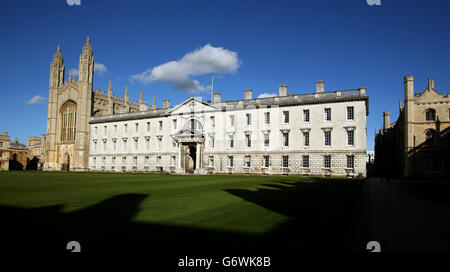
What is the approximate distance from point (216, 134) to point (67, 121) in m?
39.7

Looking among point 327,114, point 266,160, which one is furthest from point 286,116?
point 266,160

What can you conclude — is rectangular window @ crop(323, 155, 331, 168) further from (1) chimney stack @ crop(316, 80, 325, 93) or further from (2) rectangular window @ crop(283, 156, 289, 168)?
(1) chimney stack @ crop(316, 80, 325, 93)

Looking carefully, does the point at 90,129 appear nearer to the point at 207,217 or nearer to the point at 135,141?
the point at 135,141

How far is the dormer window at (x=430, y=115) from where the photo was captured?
38.9m

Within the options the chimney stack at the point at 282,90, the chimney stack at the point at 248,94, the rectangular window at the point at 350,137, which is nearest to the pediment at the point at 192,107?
the chimney stack at the point at 248,94

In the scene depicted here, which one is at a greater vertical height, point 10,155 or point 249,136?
point 249,136

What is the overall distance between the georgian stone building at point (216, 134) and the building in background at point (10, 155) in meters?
21.0

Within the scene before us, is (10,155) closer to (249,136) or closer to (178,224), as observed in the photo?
(249,136)

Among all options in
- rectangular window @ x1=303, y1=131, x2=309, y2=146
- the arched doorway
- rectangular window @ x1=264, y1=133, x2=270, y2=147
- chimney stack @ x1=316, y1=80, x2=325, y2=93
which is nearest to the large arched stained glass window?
the arched doorway

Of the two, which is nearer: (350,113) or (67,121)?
(350,113)

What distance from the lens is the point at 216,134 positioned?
147 ft

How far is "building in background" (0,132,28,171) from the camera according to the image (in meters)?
75.0

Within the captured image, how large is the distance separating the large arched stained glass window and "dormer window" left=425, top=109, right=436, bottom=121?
65.9 m
